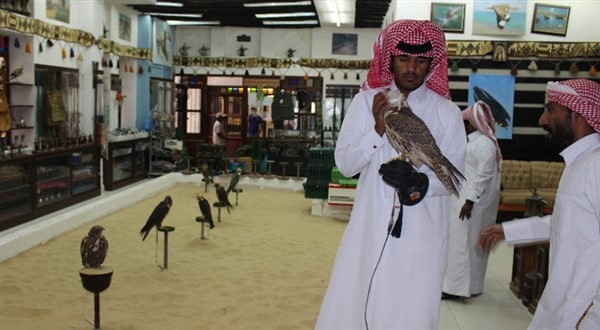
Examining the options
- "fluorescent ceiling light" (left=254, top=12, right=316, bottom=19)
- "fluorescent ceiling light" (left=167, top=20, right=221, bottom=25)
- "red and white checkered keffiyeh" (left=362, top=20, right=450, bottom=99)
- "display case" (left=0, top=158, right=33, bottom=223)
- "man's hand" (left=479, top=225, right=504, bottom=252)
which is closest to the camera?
"red and white checkered keffiyeh" (left=362, top=20, right=450, bottom=99)

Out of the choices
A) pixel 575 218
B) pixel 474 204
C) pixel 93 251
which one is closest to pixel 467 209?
pixel 474 204

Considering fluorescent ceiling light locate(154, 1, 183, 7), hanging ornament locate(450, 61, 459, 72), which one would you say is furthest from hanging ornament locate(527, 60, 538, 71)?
fluorescent ceiling light locate(154, 1, 183, 7)

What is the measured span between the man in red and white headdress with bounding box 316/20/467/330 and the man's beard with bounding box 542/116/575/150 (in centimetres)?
38

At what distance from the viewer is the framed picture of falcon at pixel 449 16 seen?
9.04 metres

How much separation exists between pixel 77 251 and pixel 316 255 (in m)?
2.61

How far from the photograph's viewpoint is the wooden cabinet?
784 cm

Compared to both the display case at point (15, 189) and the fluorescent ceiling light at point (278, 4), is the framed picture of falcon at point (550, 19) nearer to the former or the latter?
the fluorescent ceiling light at point (278, 4)

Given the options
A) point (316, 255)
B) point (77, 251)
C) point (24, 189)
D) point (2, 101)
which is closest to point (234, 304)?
point (316, 255)

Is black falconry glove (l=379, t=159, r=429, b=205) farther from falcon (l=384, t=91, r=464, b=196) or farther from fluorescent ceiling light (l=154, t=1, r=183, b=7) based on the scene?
fluorescent ceiling light (l=154, t=1, r=183, b=7)

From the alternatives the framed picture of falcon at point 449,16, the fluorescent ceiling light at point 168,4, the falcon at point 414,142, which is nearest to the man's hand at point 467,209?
the falcon at point 414,142

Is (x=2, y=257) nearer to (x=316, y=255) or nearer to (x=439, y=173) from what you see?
(x=316, y=255)

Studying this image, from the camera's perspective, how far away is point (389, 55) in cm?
262

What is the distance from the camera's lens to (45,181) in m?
8.91

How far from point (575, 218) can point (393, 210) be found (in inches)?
26.2
